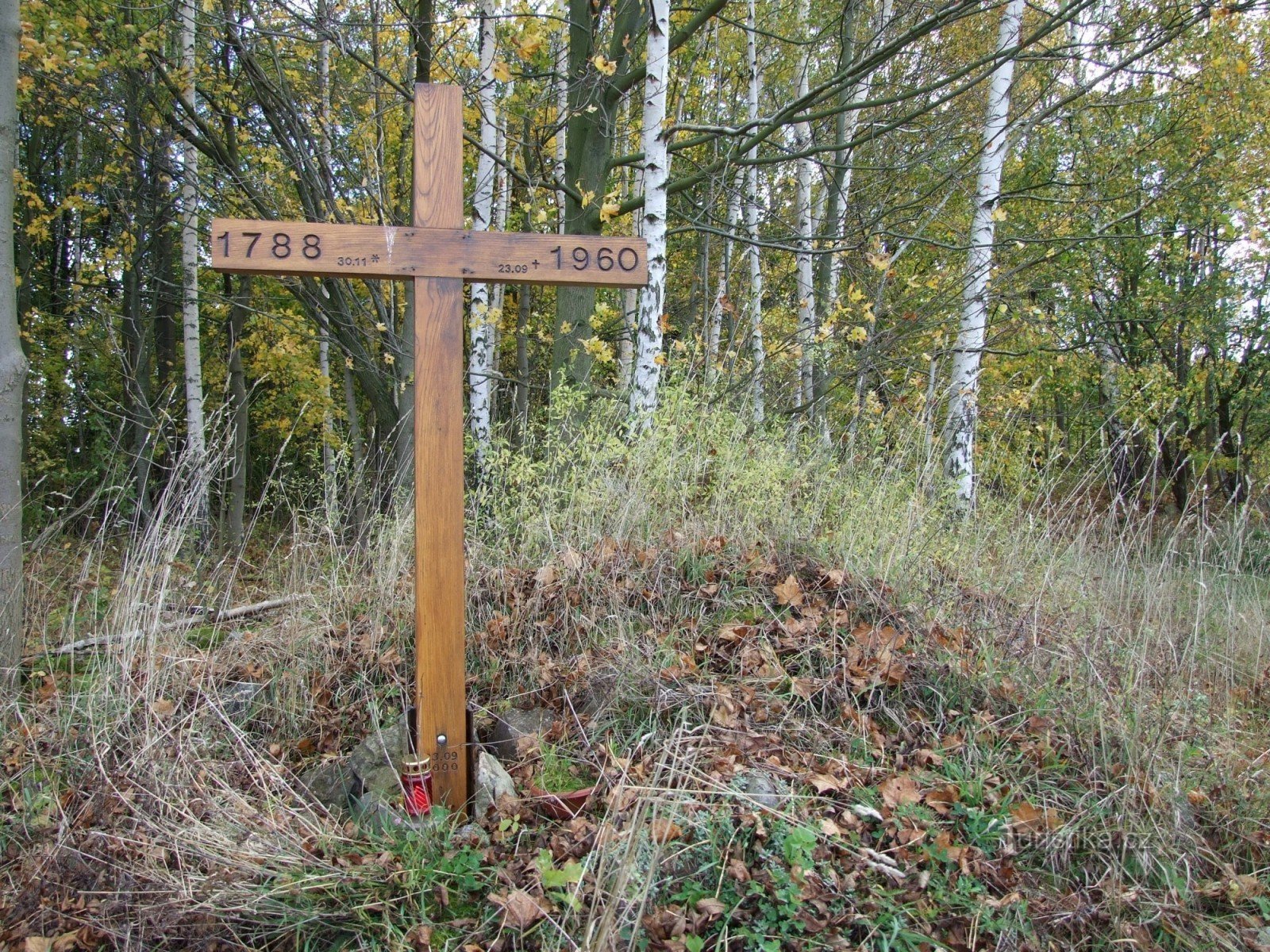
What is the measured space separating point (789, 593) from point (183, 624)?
2769mm

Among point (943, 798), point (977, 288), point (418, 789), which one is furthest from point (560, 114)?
point (943, 798)

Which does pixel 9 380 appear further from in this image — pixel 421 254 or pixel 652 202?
pixel 652 202

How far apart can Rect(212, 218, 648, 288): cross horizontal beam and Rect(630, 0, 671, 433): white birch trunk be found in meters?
2.45

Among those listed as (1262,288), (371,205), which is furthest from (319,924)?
(1262,288)

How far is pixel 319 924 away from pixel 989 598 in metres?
3.08

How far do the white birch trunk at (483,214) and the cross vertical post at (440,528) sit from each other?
2.81 metres

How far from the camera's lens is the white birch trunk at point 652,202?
17.5 feet

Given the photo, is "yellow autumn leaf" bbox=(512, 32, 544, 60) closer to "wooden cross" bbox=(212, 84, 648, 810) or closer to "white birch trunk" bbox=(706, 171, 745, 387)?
"white birch trunk" bbox=(706, 171, 745, 387)

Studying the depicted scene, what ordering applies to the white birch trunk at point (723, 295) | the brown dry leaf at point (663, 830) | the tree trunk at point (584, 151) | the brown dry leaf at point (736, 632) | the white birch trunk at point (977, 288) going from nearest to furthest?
1. the brown dry leaf at point (663, 830)
2. the brown dry leaf at point (736, 632)
3. the white birch trunk at point (723, 295)
4. the white birch trunk at point (977, 288)
5. the tree trunk at point (584, 151)

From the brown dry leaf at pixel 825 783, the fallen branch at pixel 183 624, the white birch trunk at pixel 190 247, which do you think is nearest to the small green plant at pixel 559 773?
the brown dry leaf at pixel 825 783

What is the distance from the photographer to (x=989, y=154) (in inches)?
278

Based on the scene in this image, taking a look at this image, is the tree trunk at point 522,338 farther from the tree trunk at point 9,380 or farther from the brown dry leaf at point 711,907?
the brown dry leaf at point 711,907

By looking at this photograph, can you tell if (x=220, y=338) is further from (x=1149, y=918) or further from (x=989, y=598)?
(x=1149, y=918)

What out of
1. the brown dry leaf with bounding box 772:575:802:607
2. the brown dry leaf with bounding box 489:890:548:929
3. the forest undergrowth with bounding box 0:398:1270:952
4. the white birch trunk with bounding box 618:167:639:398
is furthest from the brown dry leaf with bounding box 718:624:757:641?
the white birch trunk with bounding box 618:167:639:398
